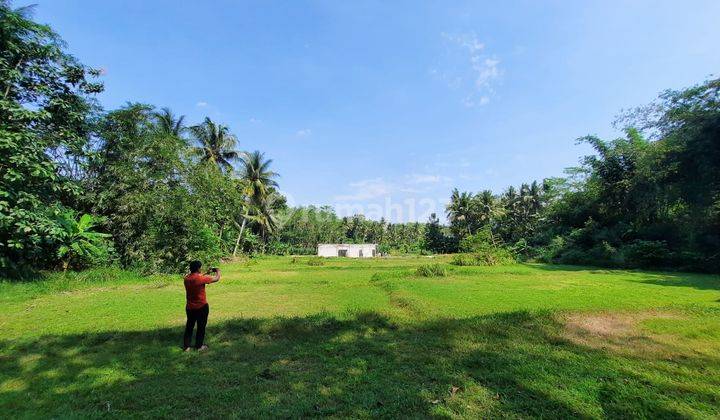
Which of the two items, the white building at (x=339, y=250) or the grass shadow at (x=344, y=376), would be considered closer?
the grass shadow at (x=344, y=376)

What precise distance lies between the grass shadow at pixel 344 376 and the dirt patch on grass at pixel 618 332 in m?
0.40

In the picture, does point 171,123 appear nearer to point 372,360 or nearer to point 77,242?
point 77,242

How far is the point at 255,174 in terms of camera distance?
38.0 metres

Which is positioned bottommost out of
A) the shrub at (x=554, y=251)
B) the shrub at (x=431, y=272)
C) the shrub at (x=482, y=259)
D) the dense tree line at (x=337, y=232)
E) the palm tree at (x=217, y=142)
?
the shrub at (x=431, y=272)

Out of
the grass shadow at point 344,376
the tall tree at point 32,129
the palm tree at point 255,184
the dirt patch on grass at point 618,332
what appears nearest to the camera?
the grass shadow at point 344,376

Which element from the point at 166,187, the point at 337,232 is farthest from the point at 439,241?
the point at 166,187

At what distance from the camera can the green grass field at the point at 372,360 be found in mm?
3977

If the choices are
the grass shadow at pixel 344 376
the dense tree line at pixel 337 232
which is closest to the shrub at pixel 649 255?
the grass shadow at pixel 344 376

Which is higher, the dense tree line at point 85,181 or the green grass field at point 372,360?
the dense tree line at point 85,181

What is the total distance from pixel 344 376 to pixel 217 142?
3316 centimetres

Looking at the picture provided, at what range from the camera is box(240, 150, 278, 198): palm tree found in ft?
122

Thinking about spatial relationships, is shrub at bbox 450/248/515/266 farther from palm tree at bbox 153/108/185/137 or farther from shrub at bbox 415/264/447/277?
palm tree at bbox 153/108/185/137

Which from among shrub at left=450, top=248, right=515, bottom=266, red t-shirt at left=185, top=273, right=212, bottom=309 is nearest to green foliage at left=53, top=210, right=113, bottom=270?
Result: red t-shirt at left=185, top=273, right=212, bottom=309

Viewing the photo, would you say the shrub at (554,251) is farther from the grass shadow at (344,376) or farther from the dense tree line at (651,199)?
the grass shadow at (344,376)
